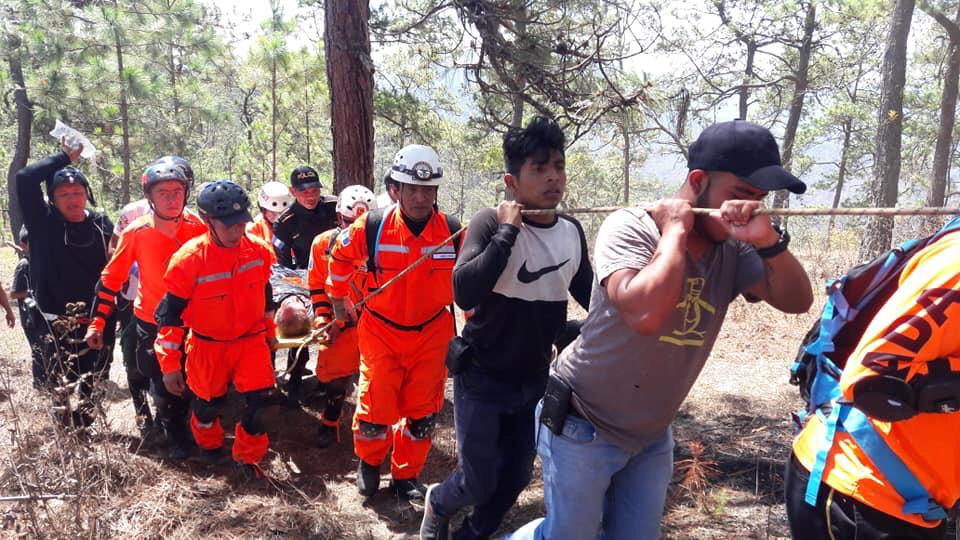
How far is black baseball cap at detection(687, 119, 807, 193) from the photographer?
207cm

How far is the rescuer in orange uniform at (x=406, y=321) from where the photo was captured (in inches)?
163

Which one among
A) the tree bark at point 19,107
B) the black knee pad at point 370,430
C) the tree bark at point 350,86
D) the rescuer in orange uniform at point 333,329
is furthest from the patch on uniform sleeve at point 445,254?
the tree bark at point 19,107

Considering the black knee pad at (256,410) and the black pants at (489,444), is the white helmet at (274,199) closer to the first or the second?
the black knee pad at (256,410)

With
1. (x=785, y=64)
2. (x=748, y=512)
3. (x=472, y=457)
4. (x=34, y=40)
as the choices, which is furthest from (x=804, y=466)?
(x=785, y=64)

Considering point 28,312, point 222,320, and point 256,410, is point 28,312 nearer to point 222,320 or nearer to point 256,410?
point 222,320

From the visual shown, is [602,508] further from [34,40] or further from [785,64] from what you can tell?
[785,64]

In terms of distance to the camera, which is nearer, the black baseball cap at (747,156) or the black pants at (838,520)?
the black pants at (838,520)

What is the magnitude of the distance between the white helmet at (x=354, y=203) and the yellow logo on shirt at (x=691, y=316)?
12.2 ft

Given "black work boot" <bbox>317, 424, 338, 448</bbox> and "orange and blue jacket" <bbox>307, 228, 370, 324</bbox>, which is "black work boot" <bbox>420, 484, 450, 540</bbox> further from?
"black work boot" <bbox>317, 424, 338, 448</bbox>

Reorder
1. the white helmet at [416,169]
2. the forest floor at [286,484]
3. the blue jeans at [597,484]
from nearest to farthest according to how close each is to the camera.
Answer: the blue jeans at [597,484]
the forest floor at [286,484]
the white helmet at [416,169]

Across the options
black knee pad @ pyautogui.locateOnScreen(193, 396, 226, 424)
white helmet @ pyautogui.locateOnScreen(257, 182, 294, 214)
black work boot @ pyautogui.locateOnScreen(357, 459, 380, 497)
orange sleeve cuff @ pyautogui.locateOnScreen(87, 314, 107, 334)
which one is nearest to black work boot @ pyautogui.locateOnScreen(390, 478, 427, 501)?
black work boot @ pyautogui.locateOnScreen(357, 459, 380, 497)

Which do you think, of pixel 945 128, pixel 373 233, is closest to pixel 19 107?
pixel 373 233

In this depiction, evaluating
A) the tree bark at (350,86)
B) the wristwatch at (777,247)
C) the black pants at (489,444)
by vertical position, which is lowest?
the black pants at (489,444)

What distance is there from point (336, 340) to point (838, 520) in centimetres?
399
